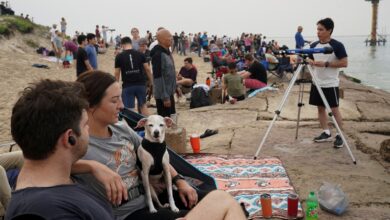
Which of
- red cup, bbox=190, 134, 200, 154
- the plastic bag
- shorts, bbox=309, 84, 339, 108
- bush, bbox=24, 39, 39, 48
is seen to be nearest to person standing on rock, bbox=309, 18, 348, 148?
shorts, bbox=309, 84, 339, 108

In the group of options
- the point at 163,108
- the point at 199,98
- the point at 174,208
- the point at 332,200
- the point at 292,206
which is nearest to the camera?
the point at 174,208

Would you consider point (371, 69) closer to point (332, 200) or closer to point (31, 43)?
point (31, 43)

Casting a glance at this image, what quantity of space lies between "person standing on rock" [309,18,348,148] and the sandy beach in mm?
579

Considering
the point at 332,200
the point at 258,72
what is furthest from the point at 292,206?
the point at 258,72

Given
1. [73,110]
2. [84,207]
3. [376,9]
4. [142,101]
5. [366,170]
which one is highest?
[376,9]

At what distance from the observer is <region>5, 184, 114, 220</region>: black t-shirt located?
1.38m

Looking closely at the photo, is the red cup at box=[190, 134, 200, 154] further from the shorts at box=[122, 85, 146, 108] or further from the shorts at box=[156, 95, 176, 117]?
the shorts at box=[122, 85, 146, 108]

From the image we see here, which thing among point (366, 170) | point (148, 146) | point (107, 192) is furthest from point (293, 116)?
point (107, 192)

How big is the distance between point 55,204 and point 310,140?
529 cm

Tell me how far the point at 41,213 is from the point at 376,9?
78770 mm

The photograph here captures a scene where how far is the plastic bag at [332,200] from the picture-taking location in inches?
143

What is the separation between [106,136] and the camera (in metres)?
2.48

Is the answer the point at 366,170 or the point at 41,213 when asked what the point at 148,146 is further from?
the point at 366,170

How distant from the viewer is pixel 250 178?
4.64 meters
